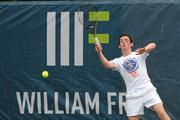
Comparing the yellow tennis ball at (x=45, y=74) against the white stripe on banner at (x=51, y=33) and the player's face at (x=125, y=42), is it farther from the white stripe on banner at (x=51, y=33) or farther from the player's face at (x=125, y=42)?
the player's face at (x=125, y=42)

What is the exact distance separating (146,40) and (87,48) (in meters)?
0.94

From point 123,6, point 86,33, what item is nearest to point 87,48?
point 86,33

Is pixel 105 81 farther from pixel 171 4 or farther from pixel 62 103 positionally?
pixel 171 4

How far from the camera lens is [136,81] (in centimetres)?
884

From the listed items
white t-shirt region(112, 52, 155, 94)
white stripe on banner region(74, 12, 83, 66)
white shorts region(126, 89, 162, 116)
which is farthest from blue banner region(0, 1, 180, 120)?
white shorts region(126, 89, 162, 116)

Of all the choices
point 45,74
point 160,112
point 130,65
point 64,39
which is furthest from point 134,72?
point 45,74

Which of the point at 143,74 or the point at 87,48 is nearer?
the point at 143,74

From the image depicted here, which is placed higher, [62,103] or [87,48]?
[87,48]

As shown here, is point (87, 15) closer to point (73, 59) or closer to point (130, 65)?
point (73, 59)

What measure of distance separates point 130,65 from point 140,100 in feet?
1.64

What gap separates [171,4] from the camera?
9.88m

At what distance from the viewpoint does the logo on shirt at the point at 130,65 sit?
8867 mm

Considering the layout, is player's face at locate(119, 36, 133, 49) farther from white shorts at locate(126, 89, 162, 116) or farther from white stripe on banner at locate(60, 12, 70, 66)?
white stripe on banner at locate(60, 12, 70, 66)

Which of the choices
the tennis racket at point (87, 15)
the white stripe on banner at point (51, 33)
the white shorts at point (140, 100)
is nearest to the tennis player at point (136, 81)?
the white shorts at point (140, 100)
